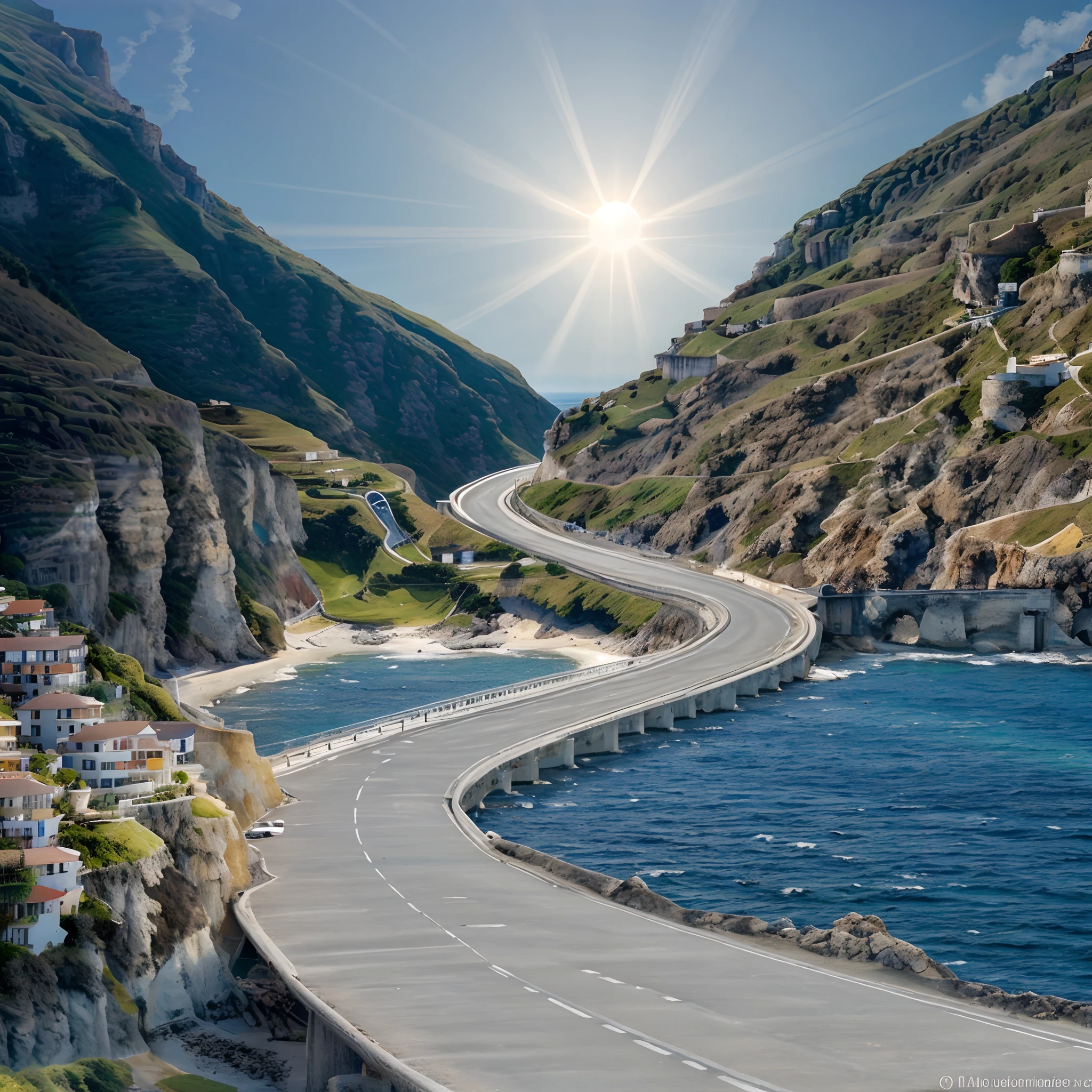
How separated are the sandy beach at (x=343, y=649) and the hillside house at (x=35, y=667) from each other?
260 feet

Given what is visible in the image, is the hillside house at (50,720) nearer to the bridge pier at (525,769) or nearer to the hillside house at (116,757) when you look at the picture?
the hillside house at (116,757)

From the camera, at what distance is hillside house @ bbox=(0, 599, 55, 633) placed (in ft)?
223

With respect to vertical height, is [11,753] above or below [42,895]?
above

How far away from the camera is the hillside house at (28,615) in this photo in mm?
68000

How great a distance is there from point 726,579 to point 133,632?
75430 mm

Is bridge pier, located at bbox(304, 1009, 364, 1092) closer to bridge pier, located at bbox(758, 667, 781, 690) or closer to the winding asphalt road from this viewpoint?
the winding asphalt road

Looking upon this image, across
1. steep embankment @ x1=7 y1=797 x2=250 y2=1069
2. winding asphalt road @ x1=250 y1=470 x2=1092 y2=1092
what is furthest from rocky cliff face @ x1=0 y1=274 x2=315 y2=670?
steep embankment @ x1=7 y1=797 x2=250 y2=1069

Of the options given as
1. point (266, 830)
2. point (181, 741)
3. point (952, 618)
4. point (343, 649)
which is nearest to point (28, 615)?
point (181, 741)

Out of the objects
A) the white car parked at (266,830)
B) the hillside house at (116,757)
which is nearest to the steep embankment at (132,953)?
the hillside house at (116,757)

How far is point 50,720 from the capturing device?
5622 centimetres

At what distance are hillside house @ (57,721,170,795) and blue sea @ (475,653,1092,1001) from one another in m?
27.6

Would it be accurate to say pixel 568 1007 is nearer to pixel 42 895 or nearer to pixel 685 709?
pixel 42 895

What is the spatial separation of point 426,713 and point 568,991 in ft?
217

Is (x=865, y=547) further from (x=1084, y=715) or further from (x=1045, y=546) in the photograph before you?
(x=1084, y=715)
